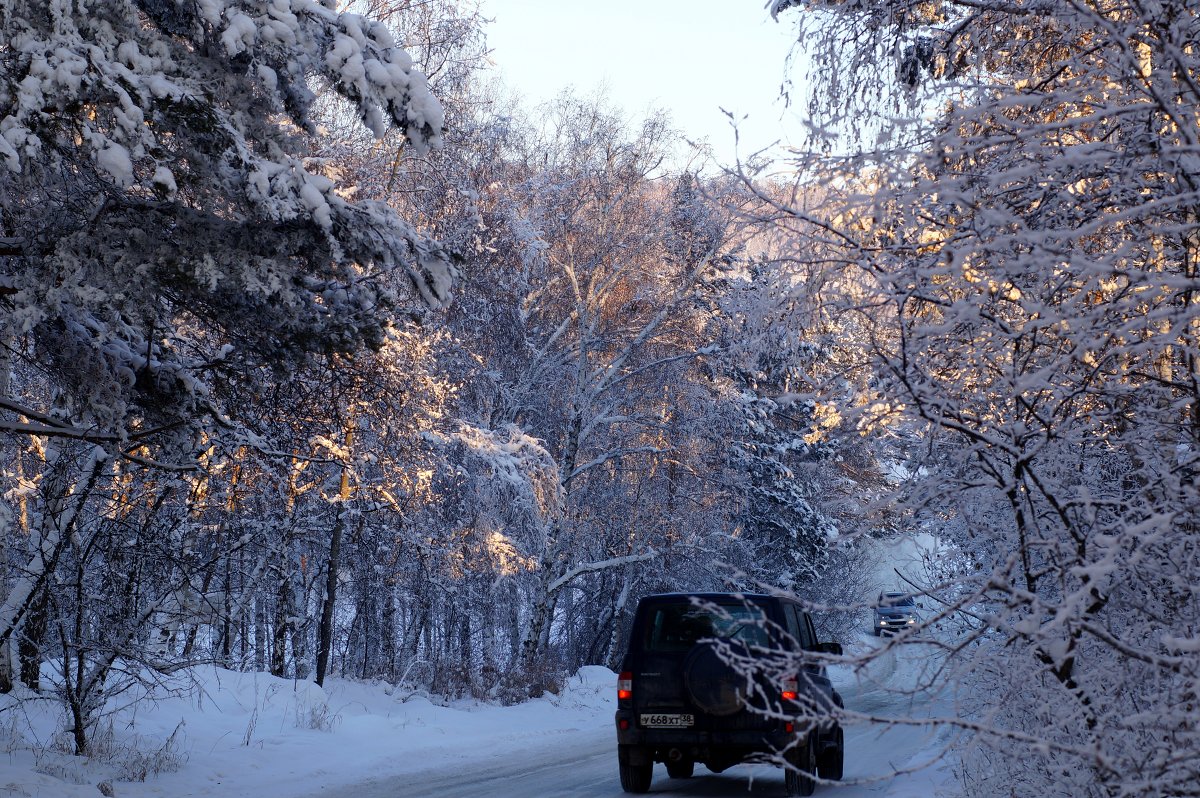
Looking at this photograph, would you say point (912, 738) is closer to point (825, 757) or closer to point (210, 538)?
point (825, 757)

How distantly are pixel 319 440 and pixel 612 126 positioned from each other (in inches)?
545

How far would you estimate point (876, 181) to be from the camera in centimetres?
449

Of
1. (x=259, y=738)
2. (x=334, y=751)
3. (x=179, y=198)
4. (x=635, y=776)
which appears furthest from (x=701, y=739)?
(x=179, y=198)

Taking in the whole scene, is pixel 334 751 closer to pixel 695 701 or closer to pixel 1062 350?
pixel 695 701

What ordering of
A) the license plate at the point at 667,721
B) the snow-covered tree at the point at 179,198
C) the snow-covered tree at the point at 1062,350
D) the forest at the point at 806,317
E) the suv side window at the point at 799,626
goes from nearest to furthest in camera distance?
1. the snow-covered tree at the point at 1062,350
2. the forest at the point at 806,317
3. the snow-covered tree at the point at 179,198
4. the license plate at the point at 667,721
5. the suv side window at the point at 799,626

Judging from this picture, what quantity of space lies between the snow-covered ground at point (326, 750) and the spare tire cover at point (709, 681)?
1007mm

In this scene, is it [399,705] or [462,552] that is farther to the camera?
[462,552]

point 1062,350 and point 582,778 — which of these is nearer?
point 1062,350

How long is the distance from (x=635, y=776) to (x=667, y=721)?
780 mm

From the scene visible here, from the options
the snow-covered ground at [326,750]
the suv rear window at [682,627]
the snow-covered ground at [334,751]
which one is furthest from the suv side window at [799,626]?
the snow-covered ground at [326,750]

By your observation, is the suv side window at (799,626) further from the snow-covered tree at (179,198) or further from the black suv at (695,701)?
the snow-covered tree at (179,198)

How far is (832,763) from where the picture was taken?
36.7ft

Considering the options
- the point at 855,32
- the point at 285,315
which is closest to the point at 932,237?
the point at 855,32

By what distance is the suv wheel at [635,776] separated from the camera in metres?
10.4
